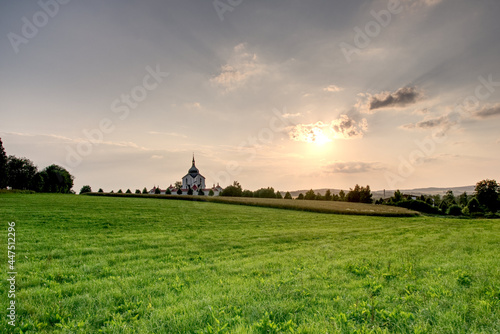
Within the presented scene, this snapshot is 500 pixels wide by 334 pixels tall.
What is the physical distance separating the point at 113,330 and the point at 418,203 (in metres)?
89.9

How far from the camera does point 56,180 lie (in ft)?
332

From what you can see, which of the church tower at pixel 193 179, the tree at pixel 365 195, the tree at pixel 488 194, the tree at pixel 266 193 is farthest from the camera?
the church tower at pixel 193 179

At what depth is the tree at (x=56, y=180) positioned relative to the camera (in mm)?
97938

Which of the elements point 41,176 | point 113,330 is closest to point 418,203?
point 113,330

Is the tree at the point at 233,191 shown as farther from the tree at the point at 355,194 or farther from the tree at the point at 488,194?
the tree at the point at 488,194

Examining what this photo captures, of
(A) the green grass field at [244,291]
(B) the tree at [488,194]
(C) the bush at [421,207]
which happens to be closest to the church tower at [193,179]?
(C) the bush at [421,207]

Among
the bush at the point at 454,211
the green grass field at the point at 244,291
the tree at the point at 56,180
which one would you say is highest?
the tree at the point at 56,180

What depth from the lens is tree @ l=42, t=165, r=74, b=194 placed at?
9794cm

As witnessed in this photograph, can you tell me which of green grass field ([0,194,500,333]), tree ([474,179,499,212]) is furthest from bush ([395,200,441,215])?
green grass field ([0,194,500,333])

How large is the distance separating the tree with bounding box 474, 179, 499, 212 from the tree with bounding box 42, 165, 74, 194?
154 metres

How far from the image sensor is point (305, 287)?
7785 mm

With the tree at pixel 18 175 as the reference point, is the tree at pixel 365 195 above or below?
below

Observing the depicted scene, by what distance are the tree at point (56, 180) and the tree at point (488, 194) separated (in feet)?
506

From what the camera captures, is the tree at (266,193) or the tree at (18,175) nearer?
the tree at (18,175)
